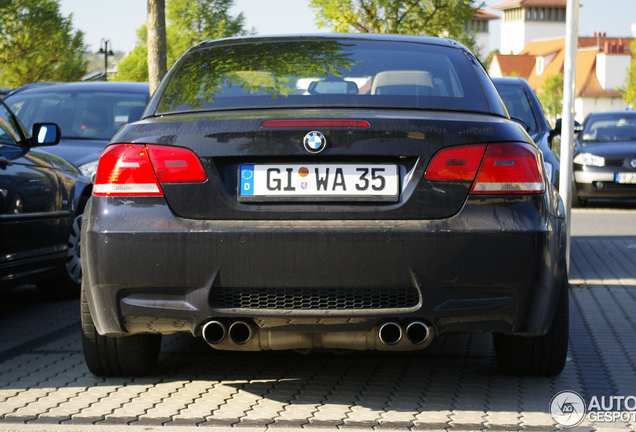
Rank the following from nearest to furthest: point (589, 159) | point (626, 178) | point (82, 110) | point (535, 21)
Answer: point (82, 110)
point (626, 178)
point (589, 159)
point (535, 21)

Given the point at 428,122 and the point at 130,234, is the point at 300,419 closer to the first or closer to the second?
the point at 130,234

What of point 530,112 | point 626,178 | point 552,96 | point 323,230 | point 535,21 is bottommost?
point 552,96

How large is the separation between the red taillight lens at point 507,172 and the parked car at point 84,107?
5082 millimetres

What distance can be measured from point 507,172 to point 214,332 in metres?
1.35

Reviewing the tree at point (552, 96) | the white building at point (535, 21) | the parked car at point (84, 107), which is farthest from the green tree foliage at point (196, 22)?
the white building at point (535, 21)

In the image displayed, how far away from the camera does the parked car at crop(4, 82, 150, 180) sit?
8398 millimetres

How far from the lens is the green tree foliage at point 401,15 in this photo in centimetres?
3130

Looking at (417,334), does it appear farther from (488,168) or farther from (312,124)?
(312,124)

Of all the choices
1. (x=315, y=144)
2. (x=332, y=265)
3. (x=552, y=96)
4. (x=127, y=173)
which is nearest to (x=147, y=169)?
(x=127, y=173)

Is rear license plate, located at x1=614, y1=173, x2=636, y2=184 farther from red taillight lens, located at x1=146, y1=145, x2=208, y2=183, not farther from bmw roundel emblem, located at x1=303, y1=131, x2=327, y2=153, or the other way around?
red taillight lens, located at x1=146, y1=145, x2=208, y2=183

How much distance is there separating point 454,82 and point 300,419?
5.50ft

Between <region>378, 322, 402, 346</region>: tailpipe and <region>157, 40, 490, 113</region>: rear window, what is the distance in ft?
3.11

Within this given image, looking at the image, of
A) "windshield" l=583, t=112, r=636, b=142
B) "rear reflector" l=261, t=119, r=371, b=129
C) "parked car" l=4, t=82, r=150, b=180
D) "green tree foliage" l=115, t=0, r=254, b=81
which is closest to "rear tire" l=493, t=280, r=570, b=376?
"rear reflector" l=261, t=119, r=371, b=129

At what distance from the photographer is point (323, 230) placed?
11.4 feet
